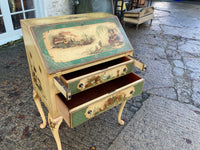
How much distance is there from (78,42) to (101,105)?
1.97 ft

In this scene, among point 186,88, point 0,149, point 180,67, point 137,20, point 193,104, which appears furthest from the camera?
point 137,20

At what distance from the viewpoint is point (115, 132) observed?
6.91ft

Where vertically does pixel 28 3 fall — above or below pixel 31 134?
above

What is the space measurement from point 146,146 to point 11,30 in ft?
14.5

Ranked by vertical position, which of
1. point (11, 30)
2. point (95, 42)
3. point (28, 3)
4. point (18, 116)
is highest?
point (28, 3)

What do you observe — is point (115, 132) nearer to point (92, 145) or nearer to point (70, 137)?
point (92, 145)

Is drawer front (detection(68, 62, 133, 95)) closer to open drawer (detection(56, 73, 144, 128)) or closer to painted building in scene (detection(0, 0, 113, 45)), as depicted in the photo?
open drawer (detection(56, 73, 144, 128))

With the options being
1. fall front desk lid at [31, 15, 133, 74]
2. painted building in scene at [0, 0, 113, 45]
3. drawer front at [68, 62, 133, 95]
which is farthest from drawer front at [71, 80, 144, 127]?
painted building in scene at [0, 0, 113, 45]

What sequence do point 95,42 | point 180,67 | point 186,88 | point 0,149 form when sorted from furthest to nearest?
point 180,67 < point 186,88 < point 0,149 < point 95,42

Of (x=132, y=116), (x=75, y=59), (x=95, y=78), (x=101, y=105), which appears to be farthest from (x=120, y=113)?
(x=75, y=59)

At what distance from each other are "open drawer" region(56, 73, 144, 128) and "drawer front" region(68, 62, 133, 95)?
0.41ft

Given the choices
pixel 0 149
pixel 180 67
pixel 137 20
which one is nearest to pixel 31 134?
pixel 0 149

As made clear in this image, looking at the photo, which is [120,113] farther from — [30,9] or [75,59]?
[30,9]

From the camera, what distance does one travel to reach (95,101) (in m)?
1.36
